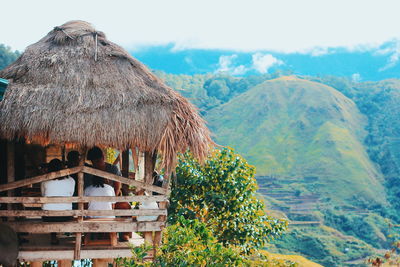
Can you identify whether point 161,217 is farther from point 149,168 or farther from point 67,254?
point 67,254

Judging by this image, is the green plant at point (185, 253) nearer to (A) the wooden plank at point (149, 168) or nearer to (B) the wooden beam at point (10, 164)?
(A) the wooden plank at point (149, 168)

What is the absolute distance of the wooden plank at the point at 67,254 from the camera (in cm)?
717

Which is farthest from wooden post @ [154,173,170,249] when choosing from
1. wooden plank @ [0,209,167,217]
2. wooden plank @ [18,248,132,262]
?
wooden plank @ [18,248,132,262]

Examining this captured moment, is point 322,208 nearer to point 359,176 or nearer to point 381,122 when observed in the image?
point 359,176

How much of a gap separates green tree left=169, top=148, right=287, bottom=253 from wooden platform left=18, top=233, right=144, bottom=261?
5.39 metres

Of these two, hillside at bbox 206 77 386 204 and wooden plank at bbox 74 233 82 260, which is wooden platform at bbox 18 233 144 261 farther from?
hillside at bbox 206 77 386 204

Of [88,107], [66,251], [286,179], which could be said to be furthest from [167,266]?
[286,179]

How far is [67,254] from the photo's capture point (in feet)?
23.8

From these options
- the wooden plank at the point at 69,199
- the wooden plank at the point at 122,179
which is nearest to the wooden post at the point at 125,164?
the wooden plank at the point at 122,179

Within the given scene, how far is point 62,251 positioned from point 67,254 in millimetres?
79

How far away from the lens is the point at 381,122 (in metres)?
93.0

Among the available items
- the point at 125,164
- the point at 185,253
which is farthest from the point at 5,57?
the point at 185,253

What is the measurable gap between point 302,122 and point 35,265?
290 feet

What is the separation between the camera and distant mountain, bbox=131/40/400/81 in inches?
6649
